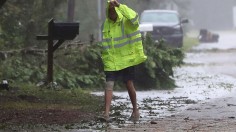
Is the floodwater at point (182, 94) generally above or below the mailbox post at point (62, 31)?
below

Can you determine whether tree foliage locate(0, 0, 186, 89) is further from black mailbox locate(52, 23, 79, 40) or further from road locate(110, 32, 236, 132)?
black mailbox locate(52, 23, 79, 40)

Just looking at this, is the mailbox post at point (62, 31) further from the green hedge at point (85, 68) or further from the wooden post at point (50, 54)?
the green hedge at point (85, 68)

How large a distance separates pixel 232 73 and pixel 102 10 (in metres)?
13.8

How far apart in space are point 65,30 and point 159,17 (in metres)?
17.7

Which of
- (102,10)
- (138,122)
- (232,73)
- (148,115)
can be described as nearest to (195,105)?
(148,115)

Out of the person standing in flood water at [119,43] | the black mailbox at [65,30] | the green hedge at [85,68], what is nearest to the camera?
the person standing in flood water at [119,43]

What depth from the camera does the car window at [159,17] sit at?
29.0 m

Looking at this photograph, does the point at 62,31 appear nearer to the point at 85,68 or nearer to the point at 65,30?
the point at 65,30

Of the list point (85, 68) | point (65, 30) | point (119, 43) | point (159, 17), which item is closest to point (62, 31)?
point (65, 30)

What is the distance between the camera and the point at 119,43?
903 centimetres

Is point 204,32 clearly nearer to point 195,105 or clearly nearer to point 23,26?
point 23,26

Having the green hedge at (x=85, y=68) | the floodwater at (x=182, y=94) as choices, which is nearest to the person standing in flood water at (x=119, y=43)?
the floodwater at (x=182, y=94)

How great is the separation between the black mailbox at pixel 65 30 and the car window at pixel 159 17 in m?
16.5

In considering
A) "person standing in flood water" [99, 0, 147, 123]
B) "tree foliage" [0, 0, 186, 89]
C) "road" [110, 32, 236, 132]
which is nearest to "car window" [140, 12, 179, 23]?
"road" [110, 32, 236, 132]
